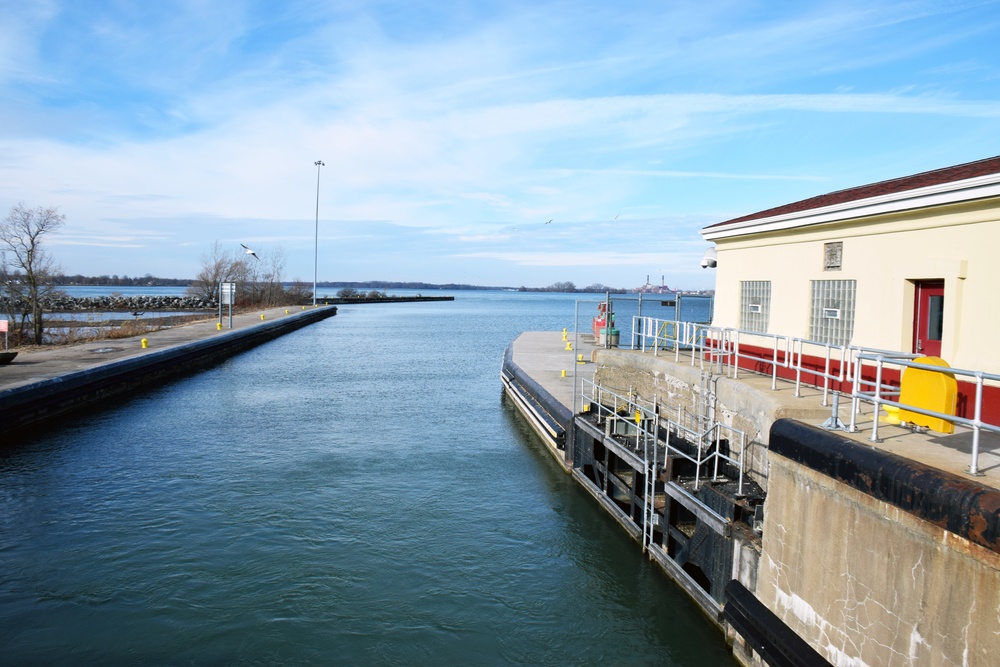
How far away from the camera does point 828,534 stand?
6.29 metres

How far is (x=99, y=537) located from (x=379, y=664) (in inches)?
243

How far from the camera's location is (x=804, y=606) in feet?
21.8

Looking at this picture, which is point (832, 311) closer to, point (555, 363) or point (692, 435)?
point (692, 435)

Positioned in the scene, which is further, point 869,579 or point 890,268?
point 890,268

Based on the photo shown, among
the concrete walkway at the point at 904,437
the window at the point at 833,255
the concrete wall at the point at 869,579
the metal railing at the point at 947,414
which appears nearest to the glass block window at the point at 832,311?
the window at the point at 833,255

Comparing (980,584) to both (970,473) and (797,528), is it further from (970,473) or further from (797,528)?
(797,528)

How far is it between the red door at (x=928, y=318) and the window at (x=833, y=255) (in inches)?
63.7

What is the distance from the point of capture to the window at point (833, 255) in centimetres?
1147

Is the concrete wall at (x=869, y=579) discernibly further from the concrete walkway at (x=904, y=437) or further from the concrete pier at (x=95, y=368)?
the concrete pier at (x=95, y=368)

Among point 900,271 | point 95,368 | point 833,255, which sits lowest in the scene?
point 95,368

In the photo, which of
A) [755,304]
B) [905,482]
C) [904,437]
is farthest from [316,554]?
[755,304]

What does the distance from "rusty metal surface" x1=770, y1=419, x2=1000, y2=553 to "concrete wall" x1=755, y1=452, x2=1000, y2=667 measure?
85mm

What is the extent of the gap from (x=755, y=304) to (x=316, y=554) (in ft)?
31.7

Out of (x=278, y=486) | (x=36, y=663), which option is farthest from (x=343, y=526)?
(x=36, y=663)
